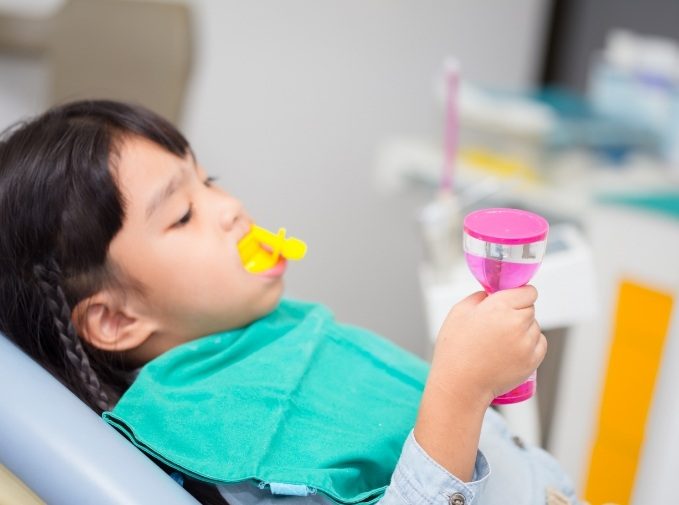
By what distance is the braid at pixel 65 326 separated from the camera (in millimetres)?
835

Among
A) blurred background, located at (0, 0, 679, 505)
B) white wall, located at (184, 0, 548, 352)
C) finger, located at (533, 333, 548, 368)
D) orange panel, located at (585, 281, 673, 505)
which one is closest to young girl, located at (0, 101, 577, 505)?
finger, located at (533, 333, 548, 368)

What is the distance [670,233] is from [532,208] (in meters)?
0.29

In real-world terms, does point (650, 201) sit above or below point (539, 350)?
below

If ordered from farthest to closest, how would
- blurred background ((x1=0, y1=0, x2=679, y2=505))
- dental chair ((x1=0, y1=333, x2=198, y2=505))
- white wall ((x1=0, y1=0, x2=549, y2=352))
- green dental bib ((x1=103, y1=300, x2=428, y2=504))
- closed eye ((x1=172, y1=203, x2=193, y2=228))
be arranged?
white wall ((x1=0, y1=0, x2=549, y2=352)) < blurred background ((x1=0, y1=0, x2=679, y2=505)) < closed eye ((x1=172, y1=203, x2=193, y2=228)) < green dental bib ((x1=103, y1=300, x2=428, y2=504)) < dental chair ((x1=0, y1=333, x2=198, y2=505))

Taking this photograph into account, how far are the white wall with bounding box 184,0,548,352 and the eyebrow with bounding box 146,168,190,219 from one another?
1.27 metres

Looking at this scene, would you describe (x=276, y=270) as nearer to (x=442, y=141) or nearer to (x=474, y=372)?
(x=474, y=372)

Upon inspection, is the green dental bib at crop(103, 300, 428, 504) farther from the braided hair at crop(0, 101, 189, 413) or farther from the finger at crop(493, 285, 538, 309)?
the finger at crop(493, 285, 538, 309)

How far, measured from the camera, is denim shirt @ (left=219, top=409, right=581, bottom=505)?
692mm

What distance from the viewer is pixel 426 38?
254 cm

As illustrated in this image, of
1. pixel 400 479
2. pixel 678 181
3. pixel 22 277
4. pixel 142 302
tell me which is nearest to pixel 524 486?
pixel 400 479

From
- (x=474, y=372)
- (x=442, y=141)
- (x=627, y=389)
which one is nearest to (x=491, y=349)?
(x=474, y=372)

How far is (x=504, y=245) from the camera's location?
65 centimetres

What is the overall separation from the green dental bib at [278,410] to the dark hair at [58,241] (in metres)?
0.06

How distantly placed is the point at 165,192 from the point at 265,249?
0.41 ft
